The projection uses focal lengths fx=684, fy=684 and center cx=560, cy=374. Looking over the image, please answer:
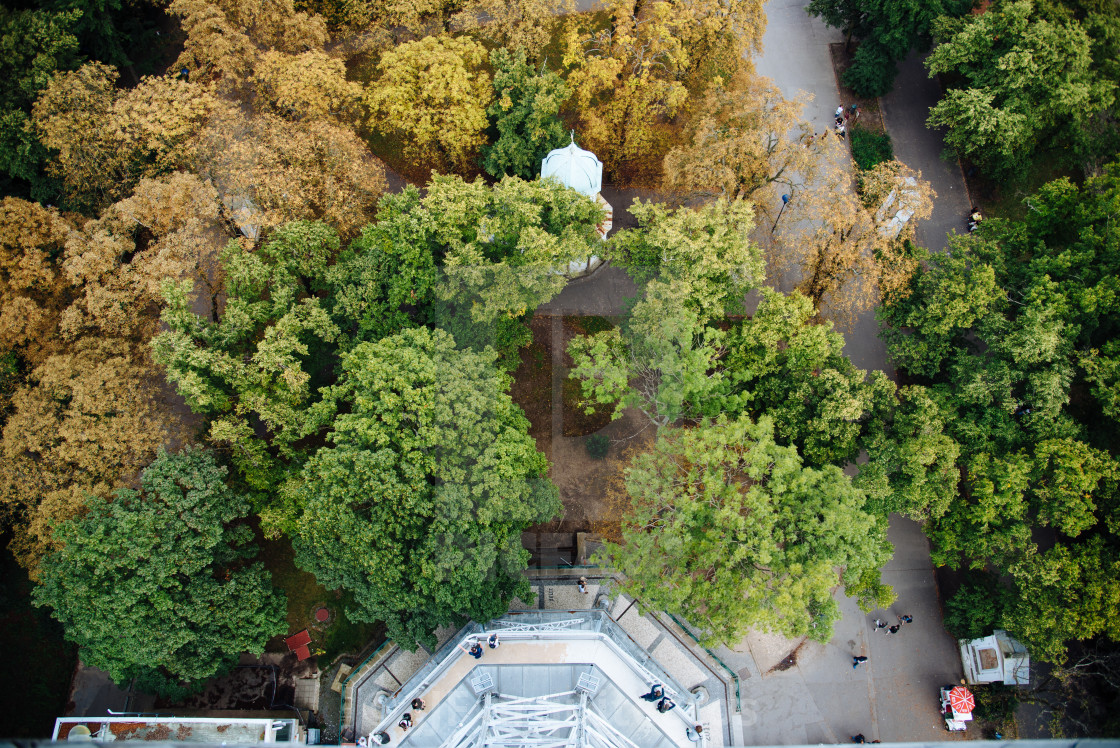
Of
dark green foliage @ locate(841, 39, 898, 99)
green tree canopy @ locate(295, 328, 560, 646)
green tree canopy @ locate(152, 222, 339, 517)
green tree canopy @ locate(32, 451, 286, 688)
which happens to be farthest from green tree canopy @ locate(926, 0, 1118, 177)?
green tree canopy @ locate(32, 451, 286, 688)

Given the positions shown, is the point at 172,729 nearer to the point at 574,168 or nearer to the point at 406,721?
the point at 406,721

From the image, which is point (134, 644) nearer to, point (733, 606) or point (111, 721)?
point (111, 721)

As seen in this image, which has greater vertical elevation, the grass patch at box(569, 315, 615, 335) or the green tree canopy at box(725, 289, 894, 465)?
the grass patch at box(569, 315, 615, 335)

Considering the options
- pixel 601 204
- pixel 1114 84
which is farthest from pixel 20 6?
pixel 1114 84

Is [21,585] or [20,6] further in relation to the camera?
[20,6]

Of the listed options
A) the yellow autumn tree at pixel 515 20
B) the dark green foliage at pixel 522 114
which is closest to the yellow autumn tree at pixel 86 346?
the dark green foliage at pixel 522 114

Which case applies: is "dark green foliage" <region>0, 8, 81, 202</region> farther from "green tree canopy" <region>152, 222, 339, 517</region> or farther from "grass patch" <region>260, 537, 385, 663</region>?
"grass patch" <region>260, 537, 385, 663</region>

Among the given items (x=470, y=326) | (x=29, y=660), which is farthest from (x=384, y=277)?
(x=29, y=660)
